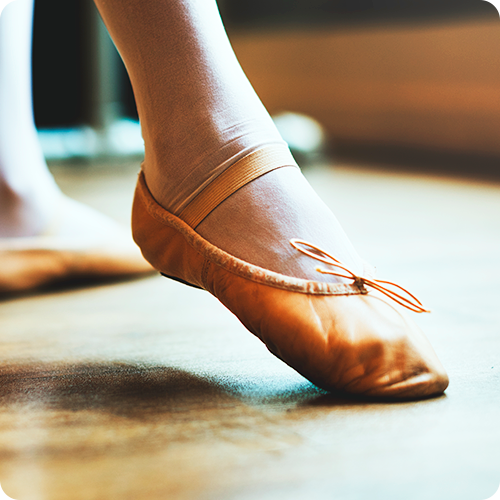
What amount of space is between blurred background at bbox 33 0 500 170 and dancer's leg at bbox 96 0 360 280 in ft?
5.89

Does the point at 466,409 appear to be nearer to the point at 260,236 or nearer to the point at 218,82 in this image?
the point at 260,236

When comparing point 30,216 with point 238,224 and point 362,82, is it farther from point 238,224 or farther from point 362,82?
point 362,82

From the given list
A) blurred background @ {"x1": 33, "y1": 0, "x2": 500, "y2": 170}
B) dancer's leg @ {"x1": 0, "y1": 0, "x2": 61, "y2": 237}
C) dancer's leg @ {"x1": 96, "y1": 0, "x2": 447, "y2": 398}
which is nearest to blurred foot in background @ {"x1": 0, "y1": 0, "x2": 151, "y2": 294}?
dancer's leg @ {"x1": 0, "y1": 0, "x2": 61, "y2": 237}

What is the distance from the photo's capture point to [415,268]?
92 cm

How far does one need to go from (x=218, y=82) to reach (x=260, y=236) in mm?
149

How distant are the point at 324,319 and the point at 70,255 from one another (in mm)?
488

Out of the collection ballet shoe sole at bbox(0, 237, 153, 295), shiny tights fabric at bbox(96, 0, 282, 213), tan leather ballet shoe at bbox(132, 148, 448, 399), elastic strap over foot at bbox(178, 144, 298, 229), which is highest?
shiny tights fabric at bbox(96, 0, 282, 213)

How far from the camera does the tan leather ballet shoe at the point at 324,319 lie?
0.44 meters

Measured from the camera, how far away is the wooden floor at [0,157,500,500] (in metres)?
0.35

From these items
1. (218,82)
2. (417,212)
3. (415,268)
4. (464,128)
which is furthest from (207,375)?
(464,128)

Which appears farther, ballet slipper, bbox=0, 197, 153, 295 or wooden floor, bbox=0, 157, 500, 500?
ballet slipper, bbox=0, 197, 153, 295

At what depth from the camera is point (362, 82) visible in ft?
9.15

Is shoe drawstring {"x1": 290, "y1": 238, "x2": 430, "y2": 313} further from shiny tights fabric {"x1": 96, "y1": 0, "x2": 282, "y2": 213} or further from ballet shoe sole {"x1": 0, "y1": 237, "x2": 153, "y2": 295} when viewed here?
ballet shoe sole {"x1": 0, "y1": 237, "x2": 153, "y2": 295}

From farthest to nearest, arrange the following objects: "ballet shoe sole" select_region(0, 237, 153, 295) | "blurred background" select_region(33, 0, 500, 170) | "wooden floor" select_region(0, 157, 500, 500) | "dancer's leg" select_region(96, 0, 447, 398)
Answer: "blurred background" select_region(33, 0, 500, 170)
"ballet shoe sole" select_region(0, 237, 153, 295)
"dancer's leg" select_region(96, 0, 447, 398)
"wooden floor" select_region(0, 157, 500, 500)
